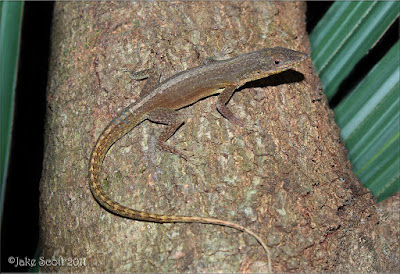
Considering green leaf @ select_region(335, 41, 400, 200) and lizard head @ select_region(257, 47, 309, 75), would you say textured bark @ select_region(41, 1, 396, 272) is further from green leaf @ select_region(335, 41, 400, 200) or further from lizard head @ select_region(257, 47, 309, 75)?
green leaf @ select_region(335, 41, 400, 200)

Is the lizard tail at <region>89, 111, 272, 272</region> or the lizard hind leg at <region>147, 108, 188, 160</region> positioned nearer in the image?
the lizard tail at <region>89, 111, 272, 272</region>

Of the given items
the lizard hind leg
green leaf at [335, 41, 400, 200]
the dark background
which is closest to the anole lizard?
the lizard hind leg

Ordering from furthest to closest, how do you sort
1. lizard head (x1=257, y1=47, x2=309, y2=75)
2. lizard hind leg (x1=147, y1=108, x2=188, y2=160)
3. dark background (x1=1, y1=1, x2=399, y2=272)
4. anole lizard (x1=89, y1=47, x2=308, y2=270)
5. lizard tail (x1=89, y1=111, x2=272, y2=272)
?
dark background (x1=1, y1=1, x2=399, y2=272) → lizard head (x1=257, y1=47, x2=309, y2=75) → anole lizard (x1=89, y1=47, x2=308, y2=270) → lizard hind leg (x1=147, y1=108, x2=188, y2=160) → lizard tail (x1=89, y1=111, x2=272, y2=272)

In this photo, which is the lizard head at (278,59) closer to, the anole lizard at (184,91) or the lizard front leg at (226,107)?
the anole lizard at (184,91)

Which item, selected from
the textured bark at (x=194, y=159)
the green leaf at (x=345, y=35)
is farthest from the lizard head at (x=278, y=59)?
the green leaf at (x=345, y=35)

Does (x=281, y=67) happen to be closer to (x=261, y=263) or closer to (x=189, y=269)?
(x=261, y=263)

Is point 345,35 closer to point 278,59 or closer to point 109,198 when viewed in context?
point 278,59

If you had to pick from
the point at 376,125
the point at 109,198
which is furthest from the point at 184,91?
the point at 376,125
